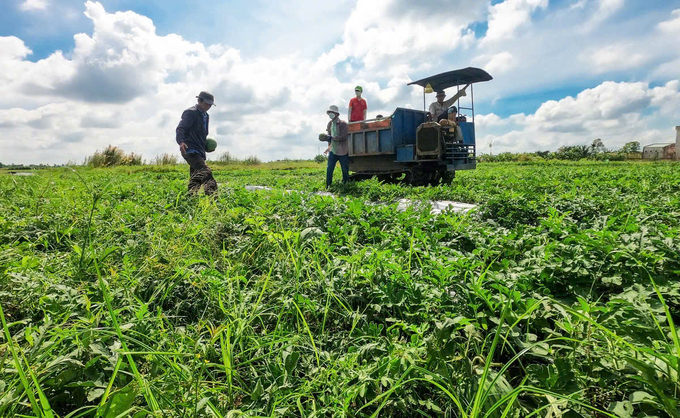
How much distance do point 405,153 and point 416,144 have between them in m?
0.45

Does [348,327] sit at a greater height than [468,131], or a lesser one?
lesser

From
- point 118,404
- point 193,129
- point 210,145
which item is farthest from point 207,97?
point 118,404

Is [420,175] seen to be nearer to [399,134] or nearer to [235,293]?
[399,134]

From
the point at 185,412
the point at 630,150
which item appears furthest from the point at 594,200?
the point at 630,150

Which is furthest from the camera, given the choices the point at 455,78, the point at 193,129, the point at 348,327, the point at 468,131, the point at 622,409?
the point at 468,131

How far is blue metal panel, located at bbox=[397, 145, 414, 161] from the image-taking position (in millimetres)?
10312

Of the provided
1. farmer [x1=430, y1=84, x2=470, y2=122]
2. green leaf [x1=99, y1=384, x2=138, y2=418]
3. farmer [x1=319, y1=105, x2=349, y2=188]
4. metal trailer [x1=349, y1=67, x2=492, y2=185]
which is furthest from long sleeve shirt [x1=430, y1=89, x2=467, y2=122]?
green leaf [x1=99, y1=384, x2=138, y2=418]

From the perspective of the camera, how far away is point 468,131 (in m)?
11.6

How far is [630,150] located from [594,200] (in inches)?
2555

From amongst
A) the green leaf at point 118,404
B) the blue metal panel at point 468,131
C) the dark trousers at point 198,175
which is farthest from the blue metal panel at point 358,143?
the green leaf at point 118,404

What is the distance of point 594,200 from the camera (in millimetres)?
5004

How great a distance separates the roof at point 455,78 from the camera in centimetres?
1073

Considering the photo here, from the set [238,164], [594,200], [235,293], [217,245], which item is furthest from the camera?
[238,164]

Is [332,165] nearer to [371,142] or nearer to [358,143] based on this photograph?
[371,142]
